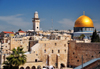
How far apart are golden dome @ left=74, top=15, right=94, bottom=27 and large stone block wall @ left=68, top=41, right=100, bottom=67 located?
69.6ft

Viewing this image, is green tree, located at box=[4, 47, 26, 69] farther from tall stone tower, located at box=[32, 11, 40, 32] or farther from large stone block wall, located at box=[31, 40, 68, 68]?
tall stone tower, located at box=[32, 11, 40, 32]

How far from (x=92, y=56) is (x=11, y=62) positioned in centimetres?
1801

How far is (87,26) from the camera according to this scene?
2350 inches

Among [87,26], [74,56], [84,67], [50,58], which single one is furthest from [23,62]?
[87,26]

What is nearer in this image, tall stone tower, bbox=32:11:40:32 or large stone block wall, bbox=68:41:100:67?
large stone block wall, bbox=68:41:100:67

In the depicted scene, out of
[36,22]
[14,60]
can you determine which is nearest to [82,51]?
[14,60]

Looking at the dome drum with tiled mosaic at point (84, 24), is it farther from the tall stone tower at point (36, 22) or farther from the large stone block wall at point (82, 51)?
the large stone block wall at point (82, 51)

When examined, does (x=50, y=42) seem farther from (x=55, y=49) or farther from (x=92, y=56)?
(x=92, y=56)

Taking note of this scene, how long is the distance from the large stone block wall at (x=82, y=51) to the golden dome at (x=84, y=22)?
69.6 ft

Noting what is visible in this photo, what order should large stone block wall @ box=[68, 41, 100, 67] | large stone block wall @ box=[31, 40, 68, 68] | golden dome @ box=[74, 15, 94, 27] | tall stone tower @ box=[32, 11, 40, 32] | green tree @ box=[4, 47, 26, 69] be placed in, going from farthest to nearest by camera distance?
1. golden dome @ box=[74, 15, 94, 27]
2. tall stone tower @ box=[32, 11, 40, 32]
3. large stone block wall @ box=[68, 41, 100, 67]
4. large stone block wall @ box=[31, 40, 68, 68]
5. green tree @ box=[4, 47, 26, 69]

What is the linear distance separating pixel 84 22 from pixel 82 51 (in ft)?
71.0

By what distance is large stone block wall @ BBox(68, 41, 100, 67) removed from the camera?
38844 mm

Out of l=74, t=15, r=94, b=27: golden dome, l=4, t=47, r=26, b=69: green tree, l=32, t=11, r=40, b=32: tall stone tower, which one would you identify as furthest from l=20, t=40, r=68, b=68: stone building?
l=74, t=15, r=94, b=27: golden dome

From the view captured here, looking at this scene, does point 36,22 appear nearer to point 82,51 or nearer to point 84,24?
point 84,24
